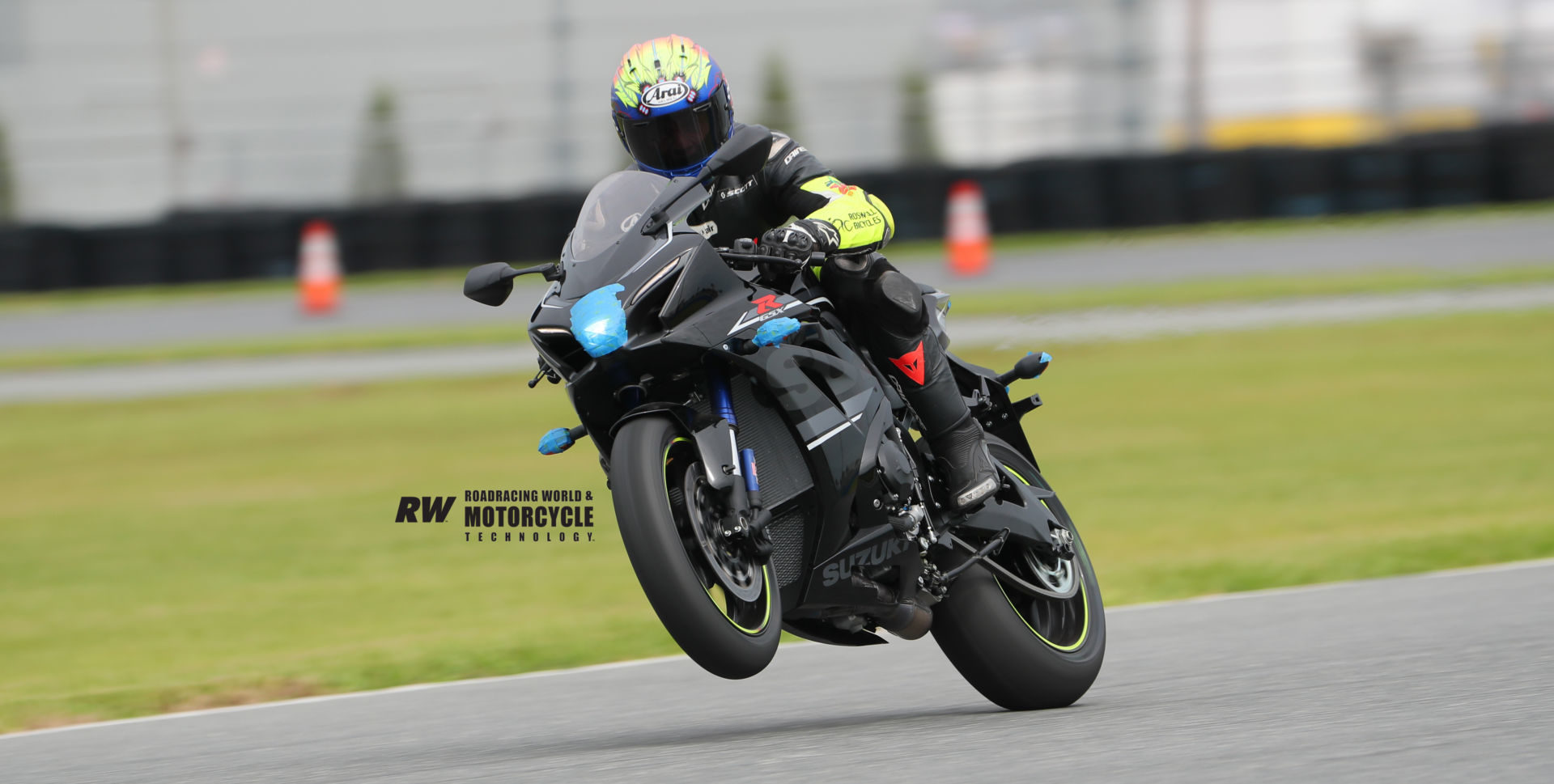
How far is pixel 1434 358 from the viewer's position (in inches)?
571

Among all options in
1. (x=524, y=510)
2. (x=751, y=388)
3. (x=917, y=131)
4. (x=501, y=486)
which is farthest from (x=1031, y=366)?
(x=917, y=131)

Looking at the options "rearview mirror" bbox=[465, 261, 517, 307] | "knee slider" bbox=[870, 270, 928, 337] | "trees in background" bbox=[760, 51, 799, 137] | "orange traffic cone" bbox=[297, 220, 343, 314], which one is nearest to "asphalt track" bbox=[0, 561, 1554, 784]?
"knee slider" bbox=[870, 270, 928, 337]

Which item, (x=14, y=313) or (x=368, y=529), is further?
(x=14, y=313)

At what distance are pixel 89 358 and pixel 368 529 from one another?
9.58 meters

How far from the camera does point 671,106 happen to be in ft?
15.5

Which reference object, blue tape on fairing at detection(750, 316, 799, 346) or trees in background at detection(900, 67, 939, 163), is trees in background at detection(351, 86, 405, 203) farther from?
blue tape on fairing at detection(750, 316, 799, 346)

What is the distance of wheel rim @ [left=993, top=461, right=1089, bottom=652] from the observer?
5.47 metres

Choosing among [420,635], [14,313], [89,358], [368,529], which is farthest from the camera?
[14,313]

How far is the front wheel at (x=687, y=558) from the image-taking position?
13.7 ft

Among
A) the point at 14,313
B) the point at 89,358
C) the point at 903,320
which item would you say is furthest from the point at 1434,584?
the point at 14,313

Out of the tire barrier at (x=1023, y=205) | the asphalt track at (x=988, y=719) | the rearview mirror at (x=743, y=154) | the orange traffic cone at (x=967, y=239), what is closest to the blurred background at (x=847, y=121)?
the tire barrier at (x=1023, y=205)

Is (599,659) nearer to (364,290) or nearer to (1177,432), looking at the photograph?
(1177,432)

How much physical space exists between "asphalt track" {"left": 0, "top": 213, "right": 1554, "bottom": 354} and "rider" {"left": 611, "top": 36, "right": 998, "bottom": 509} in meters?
14.2

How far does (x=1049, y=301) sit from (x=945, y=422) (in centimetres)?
1324
